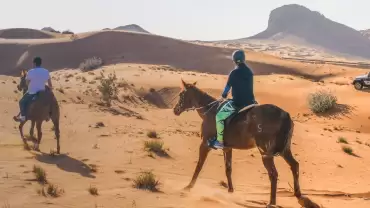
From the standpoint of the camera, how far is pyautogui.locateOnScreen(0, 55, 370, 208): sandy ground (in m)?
9.17

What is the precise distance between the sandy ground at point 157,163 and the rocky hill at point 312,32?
137518mm

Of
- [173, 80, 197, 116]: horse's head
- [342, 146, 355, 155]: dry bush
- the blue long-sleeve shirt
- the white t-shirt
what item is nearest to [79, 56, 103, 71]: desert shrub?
[342, 146, 355, 155]: dry bush

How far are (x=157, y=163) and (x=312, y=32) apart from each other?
171227mm

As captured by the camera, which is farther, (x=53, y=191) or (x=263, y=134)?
(x=263, y=134)

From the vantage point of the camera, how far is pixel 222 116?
10062mm

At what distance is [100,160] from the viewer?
1266 centimetres

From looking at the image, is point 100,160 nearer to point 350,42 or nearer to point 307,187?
point 307,187

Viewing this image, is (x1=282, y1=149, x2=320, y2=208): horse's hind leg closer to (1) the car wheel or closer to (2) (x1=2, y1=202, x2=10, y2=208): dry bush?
(2) (x1=2, y1=202, x2=10, y2=208): dry bush

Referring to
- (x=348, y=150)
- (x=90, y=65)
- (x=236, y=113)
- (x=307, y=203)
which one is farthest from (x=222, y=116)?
(x=90, y=65)

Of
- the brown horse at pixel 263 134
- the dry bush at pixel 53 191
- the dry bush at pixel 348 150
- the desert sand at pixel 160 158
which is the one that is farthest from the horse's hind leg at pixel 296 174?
the dry bush at pixel 348 150

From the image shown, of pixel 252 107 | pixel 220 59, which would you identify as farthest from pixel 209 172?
pixel 220 59

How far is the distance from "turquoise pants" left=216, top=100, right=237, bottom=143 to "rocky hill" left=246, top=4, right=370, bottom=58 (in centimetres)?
14853

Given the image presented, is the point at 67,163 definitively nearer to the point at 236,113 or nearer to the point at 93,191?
the point at 93,191

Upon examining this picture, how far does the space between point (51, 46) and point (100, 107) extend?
47726 mm
